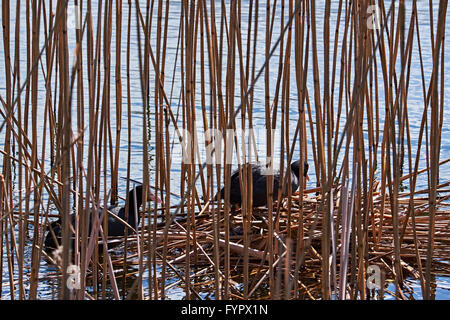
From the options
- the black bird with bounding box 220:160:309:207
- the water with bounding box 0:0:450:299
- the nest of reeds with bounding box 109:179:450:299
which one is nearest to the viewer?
the nest of reeds with bounding box 109:179:450:299

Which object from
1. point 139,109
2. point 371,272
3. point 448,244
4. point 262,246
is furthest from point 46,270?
point 139,109

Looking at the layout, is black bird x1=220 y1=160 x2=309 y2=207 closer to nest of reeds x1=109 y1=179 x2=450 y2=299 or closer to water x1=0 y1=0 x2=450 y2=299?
nest of reeds x1=109 y1=179 x2=450 y2=299

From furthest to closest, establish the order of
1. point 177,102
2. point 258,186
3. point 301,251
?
1. point 177,102
2. point 258,186
3. point 301,251

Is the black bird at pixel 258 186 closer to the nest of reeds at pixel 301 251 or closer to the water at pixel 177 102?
the nest of reeds at pixel 301 251

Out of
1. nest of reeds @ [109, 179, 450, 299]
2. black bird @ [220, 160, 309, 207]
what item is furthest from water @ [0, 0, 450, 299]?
black bird @ [220, 160, 309, 207]

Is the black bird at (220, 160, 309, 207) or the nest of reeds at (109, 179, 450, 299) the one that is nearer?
the nest of reeds at (109, 179, 450, 299)

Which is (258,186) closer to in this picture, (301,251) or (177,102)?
(301,251)

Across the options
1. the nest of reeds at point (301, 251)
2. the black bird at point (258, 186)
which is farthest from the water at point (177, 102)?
the black bird at point (258, 186)

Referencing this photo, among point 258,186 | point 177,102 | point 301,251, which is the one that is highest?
point 177,102

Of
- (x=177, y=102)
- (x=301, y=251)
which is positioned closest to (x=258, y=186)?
(x=301, y=251)

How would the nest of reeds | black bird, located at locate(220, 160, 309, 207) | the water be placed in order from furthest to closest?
1. the water
2. black bird, located at locate(220, 160, 309, 207)
3. the nest of reeds
